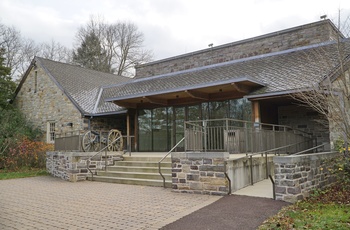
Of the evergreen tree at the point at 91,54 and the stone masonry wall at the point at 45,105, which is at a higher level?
the evergreen tree at the point at 91,54

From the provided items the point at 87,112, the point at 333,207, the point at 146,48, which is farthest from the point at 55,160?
the point at 146,48

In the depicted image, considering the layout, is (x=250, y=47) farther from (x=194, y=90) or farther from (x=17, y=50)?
(x=17, y=50)

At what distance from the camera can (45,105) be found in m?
18.5

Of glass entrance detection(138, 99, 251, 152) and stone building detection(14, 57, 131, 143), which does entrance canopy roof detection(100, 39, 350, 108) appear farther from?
stone building detection(14, 57, 131, 143)

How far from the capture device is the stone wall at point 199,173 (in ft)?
23.7

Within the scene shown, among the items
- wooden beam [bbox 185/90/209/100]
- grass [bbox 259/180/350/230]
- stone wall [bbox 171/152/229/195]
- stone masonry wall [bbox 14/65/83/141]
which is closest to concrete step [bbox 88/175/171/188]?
stone wall [bbox 171/152/229/195]

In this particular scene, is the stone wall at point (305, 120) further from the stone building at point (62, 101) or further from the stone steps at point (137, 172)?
the stone building at point (62, 101)

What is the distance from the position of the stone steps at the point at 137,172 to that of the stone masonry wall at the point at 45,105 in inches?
245

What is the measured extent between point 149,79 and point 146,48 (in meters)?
18.9

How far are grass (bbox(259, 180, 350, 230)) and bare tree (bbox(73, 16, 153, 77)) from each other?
2889cm

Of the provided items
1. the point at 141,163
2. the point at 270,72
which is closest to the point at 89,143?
the point at 141,163

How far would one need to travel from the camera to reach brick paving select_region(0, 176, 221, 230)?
5148 mm

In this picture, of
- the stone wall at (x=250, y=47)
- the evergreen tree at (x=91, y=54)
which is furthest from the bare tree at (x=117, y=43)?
the stone wall at (x=250, y=47)

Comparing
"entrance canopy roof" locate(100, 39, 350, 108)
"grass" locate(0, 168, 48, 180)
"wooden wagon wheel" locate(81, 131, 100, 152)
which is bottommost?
"grass" locate(0, 168, 48, 180)
